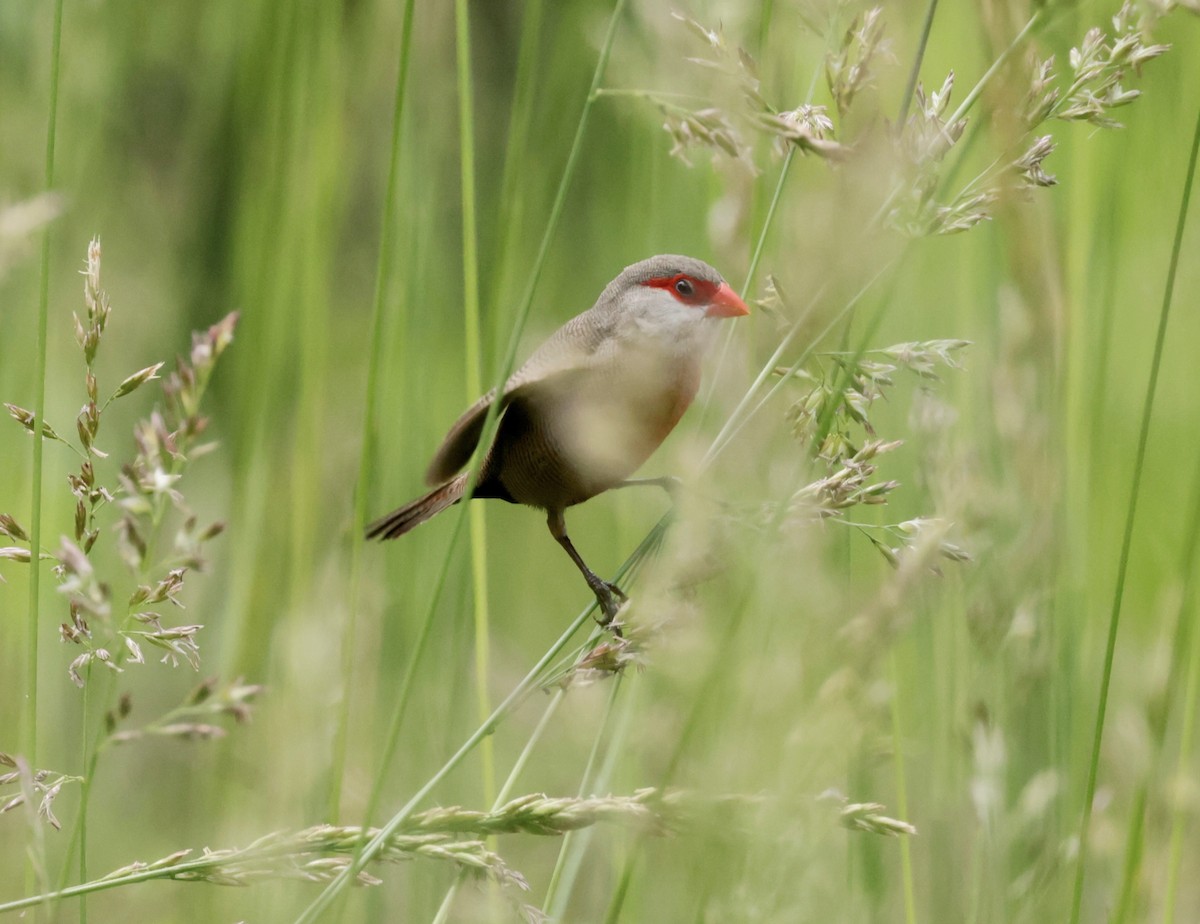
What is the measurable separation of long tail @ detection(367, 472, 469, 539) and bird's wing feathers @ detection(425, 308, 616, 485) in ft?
0.25

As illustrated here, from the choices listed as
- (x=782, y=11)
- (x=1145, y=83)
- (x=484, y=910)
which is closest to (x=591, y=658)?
(x=484, y=910)

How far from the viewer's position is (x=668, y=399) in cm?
235

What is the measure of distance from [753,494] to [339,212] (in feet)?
5.71

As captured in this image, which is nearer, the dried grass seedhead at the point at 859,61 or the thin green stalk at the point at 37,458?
the thin green stalk at the point at 37,458

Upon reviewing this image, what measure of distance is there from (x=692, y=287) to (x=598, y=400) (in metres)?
0.33

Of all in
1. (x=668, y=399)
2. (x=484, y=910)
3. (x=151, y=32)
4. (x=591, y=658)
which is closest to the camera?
(x=484, y=910)

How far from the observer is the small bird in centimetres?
222

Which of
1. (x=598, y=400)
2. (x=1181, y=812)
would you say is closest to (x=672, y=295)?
(x=598, y=400)

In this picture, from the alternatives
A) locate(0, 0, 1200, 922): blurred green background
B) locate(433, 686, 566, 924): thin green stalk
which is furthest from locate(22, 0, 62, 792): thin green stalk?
locate(433, 686, 566, 924): thin green stalk

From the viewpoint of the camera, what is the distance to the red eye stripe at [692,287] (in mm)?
2482

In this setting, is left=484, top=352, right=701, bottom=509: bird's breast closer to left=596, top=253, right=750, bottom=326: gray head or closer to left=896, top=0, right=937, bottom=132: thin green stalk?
left=596, top=253, right=750, bottom=326: gray head

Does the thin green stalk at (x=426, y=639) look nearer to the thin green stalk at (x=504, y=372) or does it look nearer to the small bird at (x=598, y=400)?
the thin green stalk at (x=504, y=372)

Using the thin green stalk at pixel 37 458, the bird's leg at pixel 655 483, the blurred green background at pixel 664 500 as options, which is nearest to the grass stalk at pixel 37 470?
the thin green stalk at pixel 37 458

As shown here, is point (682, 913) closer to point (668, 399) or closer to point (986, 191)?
point (986, 191)
